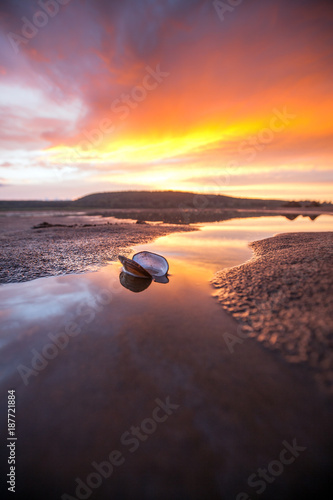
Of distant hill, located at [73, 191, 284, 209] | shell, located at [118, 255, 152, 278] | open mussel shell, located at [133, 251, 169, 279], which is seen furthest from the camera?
distant hill, located at [73, 191, 284, 209]

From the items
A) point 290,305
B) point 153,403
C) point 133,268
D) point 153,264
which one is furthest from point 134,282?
point 290,305

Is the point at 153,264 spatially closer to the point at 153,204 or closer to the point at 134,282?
the point at 134,282

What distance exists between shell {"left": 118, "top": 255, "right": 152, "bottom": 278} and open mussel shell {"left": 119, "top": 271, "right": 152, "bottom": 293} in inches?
6.6

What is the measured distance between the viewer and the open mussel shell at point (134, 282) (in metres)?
7.23

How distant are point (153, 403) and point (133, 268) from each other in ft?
17.0

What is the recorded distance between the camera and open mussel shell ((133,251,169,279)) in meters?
8.20

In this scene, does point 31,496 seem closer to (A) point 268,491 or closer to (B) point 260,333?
(A) point 268,491

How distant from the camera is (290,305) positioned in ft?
17.2

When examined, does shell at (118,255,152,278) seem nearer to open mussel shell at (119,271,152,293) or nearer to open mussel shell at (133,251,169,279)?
open mussel shell at (119,271,152,293)

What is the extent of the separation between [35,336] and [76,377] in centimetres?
170

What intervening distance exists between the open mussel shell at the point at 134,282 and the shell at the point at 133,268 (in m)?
0.17

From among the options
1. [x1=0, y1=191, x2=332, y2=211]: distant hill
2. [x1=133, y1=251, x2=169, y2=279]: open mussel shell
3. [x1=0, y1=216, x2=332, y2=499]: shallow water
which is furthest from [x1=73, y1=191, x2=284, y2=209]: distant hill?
[x1=0, y1=216, x2=332, y2=499]: shallow water

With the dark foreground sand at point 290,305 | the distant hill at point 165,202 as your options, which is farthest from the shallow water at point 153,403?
the distant hill at point 165,202

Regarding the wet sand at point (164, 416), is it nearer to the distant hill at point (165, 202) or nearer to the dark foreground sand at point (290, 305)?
the dark foreground sand at point (290, 305)
